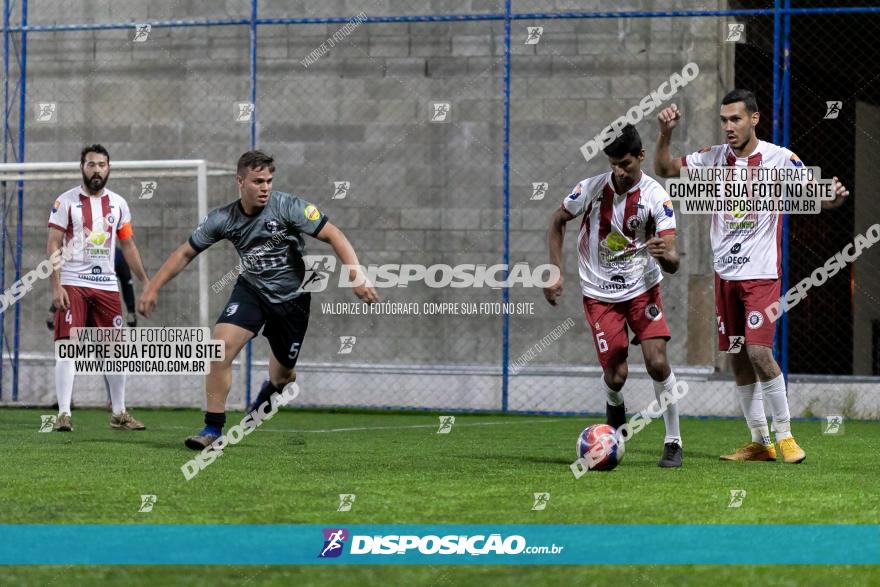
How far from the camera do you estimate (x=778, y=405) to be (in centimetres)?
848

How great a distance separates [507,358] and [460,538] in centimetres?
821

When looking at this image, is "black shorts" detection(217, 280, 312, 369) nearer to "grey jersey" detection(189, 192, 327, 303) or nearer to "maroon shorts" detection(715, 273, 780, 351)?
"grey jersey" detection(189, 192, 327, 303)

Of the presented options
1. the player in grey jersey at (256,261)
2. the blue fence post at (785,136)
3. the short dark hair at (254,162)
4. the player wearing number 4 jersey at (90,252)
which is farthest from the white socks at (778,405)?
the player wearing number 4 jersey at (90,252)

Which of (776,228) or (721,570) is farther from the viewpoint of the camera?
(776,228)

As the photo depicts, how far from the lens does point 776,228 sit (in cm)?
851

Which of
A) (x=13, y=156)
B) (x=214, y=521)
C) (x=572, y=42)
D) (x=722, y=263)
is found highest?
(x=572, y=42)

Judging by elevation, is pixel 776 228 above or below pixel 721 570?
above

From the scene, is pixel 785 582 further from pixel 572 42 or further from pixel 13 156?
pixel 13 156

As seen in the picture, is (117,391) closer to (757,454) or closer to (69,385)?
(69,385)

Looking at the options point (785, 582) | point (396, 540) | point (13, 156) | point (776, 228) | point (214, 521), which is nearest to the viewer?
point (785, 582)

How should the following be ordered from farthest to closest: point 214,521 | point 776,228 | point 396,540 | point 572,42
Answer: point 572,42 → point 776,228 → point 214,521 → point 396,540

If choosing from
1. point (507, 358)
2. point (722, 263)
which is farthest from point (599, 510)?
point (507, 358)

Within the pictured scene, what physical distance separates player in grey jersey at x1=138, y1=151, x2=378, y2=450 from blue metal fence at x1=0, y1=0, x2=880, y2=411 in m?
4.26

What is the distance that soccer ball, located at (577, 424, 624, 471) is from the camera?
750cm
